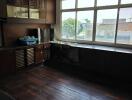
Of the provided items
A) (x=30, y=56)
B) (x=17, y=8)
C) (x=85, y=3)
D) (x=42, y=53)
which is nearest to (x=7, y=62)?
(x=30, y=56)

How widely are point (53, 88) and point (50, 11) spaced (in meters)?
2.62

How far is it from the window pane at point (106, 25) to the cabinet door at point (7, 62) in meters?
2.39

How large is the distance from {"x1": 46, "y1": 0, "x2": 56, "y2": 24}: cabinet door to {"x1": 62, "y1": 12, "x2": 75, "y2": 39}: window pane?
1.14 feet

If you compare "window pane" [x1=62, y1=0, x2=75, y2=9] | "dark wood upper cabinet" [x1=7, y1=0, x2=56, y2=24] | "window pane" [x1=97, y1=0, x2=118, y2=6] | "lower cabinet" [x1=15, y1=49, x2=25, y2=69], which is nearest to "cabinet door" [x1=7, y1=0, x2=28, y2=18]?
"dark wood upper cabinet" [x1=7, y1=0, x2=56, y2=24]

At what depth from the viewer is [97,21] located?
12.5ft

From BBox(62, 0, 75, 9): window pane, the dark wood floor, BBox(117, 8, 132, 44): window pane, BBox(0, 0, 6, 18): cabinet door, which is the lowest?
the dark wood floor

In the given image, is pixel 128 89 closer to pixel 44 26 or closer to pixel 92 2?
pixel 92 2

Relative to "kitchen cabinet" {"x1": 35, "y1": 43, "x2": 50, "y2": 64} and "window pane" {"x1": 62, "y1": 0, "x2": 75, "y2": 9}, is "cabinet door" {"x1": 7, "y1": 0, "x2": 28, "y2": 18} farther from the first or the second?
"window pane" {"x1": 62, "y1": 0, "x2": 75, "y2": 9}

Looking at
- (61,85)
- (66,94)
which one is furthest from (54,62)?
(66,94)

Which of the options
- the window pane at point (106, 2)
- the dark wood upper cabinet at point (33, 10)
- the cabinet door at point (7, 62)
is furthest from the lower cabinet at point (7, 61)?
the window pane at point (106, 2)

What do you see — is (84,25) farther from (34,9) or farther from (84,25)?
(34,9)

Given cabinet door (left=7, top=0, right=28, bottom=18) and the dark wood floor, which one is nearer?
the dark wood floor

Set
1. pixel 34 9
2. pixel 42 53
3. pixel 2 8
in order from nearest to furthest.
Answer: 1. pixel 2 8
2. pixel 34 9
3. pixel 42 53

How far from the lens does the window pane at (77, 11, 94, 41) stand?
3.97 meters
